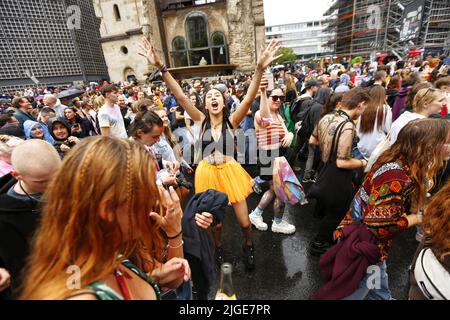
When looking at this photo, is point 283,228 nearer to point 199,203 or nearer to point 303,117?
point 199,203

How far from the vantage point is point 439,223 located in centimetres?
137

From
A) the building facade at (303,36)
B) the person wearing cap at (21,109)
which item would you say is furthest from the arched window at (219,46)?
the building facade at (303,36)

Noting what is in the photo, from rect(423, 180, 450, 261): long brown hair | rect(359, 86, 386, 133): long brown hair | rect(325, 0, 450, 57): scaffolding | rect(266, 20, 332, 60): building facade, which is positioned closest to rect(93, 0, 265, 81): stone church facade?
rect(325, 0, 450, 57): scaffolding

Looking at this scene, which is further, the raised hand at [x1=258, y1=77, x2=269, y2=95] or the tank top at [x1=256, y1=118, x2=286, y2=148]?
the tank top at [x1=256, y1=118, x2=286, y2=148]

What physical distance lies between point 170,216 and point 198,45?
3193 cm

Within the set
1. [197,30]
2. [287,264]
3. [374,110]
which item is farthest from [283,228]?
[197,30]

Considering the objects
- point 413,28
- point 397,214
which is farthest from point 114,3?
point 397,214

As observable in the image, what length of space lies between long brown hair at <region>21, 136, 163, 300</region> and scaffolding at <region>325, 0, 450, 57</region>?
2816 cm

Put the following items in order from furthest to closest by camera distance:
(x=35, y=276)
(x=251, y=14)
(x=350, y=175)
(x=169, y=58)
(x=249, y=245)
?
(x=169, y=58) → (x=251, y=14) → (x=249, y=245) → (x=350, y=175) → (x=35, y=276)

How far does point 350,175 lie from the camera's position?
2.58 metres

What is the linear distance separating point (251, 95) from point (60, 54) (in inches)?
Result: 1748

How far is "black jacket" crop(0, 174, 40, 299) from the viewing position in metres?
1.50

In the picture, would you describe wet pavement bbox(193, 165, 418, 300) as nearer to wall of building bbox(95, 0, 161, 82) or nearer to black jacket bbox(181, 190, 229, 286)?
black jacket bbox(181, 190, 229, 286)
